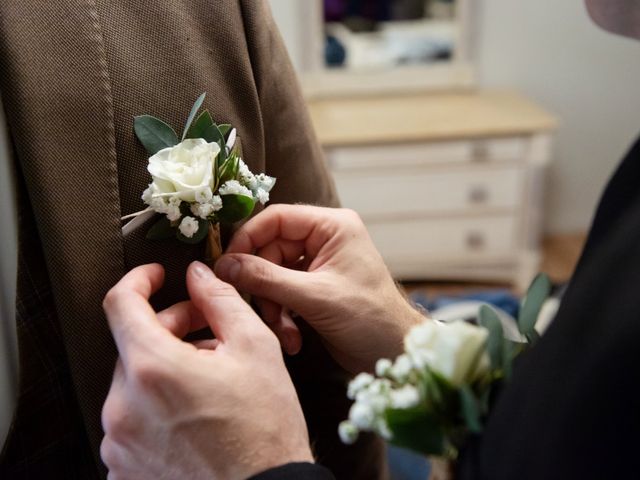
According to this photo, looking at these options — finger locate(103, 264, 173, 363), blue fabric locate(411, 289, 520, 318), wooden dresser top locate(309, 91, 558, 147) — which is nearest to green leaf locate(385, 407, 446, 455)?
finger locate(103, 264, 173, 363)

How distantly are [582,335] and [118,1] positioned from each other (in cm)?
54

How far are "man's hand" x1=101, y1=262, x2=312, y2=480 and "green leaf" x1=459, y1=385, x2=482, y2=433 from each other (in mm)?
175

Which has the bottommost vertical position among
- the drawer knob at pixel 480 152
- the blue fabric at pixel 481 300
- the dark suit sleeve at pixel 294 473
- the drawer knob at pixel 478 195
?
the blue fabric at pixel 481 300

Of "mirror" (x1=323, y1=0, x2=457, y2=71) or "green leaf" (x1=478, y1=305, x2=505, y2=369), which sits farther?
"mirror" (x1=323, y1=0, x2=457, y2=71)

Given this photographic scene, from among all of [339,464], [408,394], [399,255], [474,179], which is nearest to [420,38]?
[474,179]

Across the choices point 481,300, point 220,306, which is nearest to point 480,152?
point 481,300

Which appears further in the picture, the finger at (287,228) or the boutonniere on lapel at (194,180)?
the finger at (287,228)

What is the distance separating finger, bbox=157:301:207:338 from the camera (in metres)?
0.69

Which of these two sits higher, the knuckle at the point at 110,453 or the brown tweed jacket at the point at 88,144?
the brown tweed jacket at the point at 88,144

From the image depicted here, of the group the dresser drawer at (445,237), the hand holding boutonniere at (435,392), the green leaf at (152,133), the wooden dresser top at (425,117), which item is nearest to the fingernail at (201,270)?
the green leaf at (152,133)

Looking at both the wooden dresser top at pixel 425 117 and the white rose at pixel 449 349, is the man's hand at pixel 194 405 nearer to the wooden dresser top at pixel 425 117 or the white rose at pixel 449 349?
the white rose at pixel 449 349

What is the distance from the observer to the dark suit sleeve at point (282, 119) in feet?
2.66

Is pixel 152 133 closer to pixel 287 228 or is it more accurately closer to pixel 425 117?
pixel 287 228

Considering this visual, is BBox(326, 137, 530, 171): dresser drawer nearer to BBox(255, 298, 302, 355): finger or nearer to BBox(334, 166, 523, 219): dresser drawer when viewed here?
→ BBox(334, 166, 523, 219): dresser drawer
